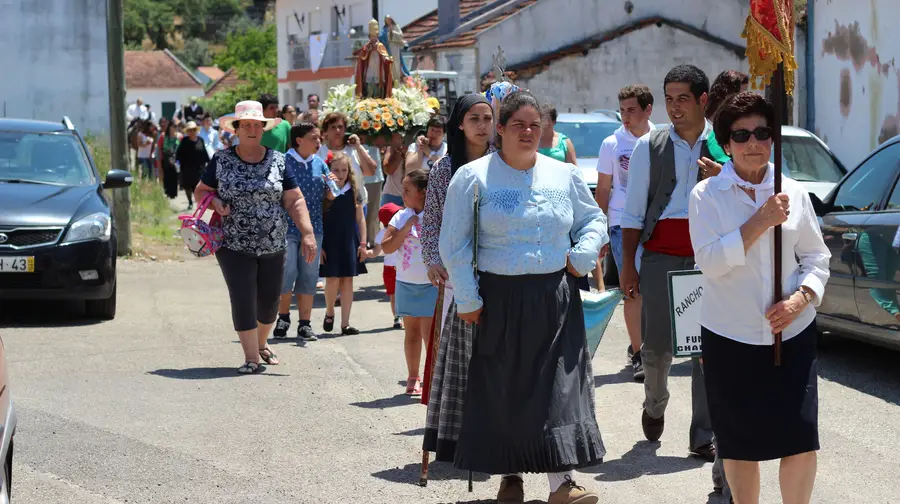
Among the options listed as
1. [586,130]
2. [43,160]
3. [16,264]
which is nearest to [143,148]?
[586,130]

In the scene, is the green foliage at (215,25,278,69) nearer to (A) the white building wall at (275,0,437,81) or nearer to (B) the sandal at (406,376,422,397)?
(A) the white building wall at (275,0,437,81)

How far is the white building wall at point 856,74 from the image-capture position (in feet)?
57.2

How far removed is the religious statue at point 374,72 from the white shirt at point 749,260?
11.5 m

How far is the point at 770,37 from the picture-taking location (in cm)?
534

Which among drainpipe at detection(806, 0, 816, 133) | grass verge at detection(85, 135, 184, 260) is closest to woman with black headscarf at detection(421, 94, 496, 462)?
grass verge at detection(85, 135, 184, 260)

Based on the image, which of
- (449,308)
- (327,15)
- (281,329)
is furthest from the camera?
(327,15)

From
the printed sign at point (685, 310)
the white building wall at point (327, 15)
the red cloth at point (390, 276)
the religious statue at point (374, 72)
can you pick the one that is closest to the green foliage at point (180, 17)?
the white building wall at point (327, 15)

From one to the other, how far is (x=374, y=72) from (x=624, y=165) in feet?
24.5

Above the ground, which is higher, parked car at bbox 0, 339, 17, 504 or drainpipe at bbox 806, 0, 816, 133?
drainpipe at bbox 806, 0, 816, 133

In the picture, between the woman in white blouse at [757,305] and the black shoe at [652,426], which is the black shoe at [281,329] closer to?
the black shoe at [652,426]

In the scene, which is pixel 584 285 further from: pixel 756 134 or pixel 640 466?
pixel 756 134

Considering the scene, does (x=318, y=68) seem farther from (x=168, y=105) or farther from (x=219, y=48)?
(x=219, y=48)

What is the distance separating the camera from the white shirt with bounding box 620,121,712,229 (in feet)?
22.5

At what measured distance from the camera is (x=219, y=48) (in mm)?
129625
